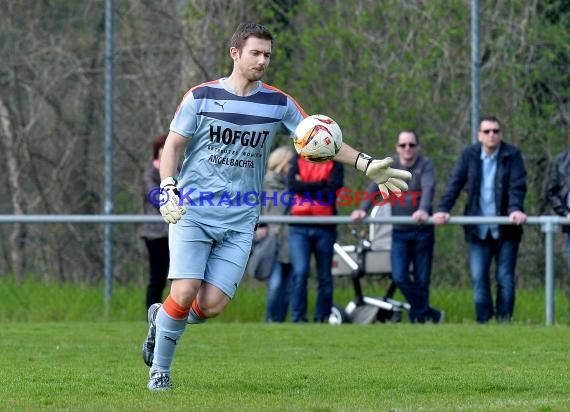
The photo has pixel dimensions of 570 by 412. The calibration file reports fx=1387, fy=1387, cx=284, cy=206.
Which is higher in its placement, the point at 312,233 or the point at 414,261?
the point at 312,233

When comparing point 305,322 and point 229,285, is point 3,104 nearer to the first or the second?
point 305,322

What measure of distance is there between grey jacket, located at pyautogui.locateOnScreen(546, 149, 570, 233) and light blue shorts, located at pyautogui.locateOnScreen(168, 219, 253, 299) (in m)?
5.68

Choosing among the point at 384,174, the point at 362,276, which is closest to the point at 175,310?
the point at 384,174

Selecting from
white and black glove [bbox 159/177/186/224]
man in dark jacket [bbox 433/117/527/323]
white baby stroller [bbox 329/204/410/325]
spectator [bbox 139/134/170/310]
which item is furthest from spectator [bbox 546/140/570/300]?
white and black glove [bbox 159/177/186/224]

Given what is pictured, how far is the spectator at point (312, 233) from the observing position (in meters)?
13.2

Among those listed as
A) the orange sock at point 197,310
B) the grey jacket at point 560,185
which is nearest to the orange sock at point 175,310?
the orange sock at point 197,310

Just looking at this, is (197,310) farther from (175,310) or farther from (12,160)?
(12,160)

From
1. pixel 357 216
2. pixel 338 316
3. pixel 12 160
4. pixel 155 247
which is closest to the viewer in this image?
pixel 357 216

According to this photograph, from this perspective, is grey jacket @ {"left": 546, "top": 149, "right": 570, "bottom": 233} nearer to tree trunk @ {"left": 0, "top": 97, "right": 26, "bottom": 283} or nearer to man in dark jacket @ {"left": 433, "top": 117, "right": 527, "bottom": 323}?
man in dark jacket @ {"left": 433, "top": 117, "right": 527, "bottom": 323}

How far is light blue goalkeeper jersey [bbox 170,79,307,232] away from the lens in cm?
750

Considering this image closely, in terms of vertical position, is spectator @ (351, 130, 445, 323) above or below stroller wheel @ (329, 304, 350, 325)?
above

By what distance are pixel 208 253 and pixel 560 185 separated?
5.96m

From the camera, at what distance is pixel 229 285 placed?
7543mm

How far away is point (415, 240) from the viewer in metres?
13.2
